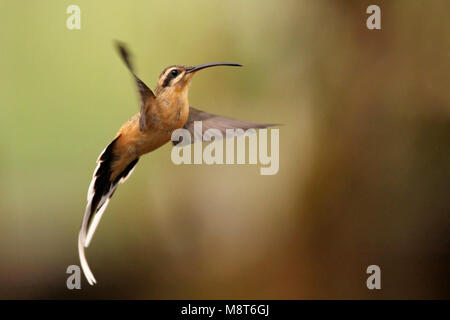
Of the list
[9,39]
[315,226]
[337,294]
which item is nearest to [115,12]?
[9,39]

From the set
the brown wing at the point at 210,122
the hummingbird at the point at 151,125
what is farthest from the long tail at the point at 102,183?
the brown wing at the point at 210,122

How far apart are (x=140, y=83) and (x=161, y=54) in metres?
0.47

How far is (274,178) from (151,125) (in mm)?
479

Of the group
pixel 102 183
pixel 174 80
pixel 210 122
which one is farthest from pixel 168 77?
pixel 102 183

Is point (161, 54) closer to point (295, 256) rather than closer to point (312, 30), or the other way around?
point (312, 30)

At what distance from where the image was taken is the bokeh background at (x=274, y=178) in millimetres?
1130

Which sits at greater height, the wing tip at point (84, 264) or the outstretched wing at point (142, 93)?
the outstretched wing at point (142, 93)

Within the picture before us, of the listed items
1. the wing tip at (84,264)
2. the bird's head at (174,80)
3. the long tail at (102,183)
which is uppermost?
the bird's head at (174,80)

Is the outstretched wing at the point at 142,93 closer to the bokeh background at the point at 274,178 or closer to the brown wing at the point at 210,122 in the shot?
the brown wing at the point at 210,122

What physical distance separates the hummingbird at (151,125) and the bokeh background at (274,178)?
24 cm

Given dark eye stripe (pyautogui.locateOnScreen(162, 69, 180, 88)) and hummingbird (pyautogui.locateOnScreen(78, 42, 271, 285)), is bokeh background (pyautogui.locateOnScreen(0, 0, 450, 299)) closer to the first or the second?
hummingbird (pyautogui.locateOnScreen(78, 42, 271, 285))

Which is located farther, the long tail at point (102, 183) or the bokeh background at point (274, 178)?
the bokeh background at point (274, 178)

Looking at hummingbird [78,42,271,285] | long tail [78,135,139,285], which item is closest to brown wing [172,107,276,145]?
hummingbird [78,42,271,285]

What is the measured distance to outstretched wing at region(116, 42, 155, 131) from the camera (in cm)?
60
